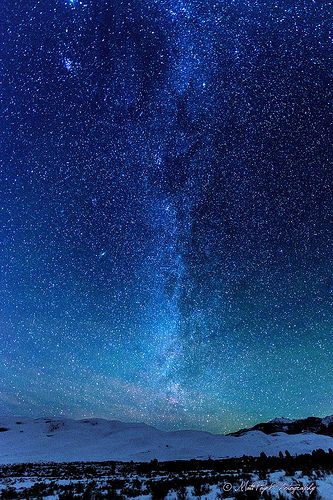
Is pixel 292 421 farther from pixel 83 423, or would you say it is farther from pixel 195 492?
pixel 195 492

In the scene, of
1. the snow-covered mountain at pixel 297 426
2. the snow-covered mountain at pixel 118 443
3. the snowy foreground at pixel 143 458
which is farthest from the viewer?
the snow-covered mountain at pixel 297 426

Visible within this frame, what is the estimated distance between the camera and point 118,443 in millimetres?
73062

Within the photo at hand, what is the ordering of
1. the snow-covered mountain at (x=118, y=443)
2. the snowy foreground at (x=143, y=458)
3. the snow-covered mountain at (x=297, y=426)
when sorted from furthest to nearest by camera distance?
the snow-covered mountain at (x=297, y=426), the snow-covered mountain at (x=118, y=443), the snowy foreground at (x=143, y=458)

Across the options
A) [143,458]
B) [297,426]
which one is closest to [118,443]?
[143,458]

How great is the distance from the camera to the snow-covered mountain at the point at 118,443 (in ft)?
183

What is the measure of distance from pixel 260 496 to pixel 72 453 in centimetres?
5906

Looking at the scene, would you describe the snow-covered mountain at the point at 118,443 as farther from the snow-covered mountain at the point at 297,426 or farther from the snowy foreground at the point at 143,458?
the snow-covered mountain at the point at 297,426

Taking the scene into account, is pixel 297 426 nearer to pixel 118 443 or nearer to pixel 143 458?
pixel 118 443

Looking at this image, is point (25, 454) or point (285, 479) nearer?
point (285, 479)

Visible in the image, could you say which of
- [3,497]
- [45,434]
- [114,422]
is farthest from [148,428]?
[3,497]

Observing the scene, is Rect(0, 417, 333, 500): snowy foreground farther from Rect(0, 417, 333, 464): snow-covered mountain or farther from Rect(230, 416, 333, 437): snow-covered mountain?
Rect(230, 416, 333, 437): snow-covered mountain

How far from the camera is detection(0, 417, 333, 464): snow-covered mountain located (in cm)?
5578

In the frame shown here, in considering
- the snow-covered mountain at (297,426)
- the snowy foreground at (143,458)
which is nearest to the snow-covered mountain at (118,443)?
the snowy foreground at (143,458)

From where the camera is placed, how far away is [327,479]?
15.0 meters
